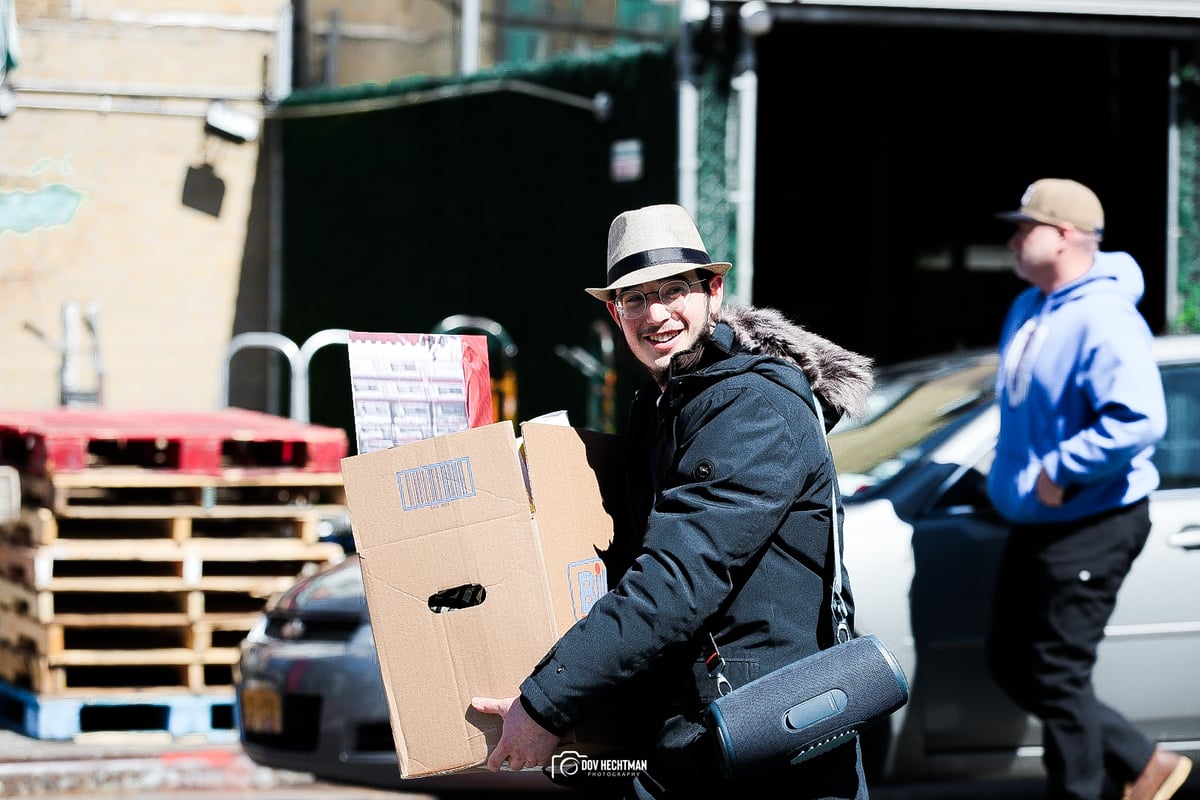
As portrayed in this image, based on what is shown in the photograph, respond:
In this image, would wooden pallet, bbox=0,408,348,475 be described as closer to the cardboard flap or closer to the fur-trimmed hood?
the cardboard flap

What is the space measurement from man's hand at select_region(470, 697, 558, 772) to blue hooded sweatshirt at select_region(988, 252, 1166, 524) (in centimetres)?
218

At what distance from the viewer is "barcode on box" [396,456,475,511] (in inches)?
112

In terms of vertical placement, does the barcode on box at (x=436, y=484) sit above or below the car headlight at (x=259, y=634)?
above

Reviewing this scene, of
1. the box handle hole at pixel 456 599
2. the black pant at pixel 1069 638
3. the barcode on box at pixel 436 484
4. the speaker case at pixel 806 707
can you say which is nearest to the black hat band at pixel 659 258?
the barcode on box at pixel 436 484

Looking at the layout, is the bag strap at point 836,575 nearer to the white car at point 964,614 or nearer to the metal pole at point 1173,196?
the white car at point 964,614

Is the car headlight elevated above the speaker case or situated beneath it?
situated beneath

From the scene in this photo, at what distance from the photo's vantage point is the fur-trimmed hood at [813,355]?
2.95m

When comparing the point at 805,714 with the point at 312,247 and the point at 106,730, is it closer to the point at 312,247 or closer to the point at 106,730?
the point at 106,730

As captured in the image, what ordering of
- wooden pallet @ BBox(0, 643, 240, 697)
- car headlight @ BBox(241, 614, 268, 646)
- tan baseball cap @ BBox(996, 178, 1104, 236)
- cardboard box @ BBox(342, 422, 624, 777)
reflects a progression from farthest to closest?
wooden pallet @ BBox(0, 643, 240, 697)
car headlight @ BBox(241, 614, 268, 646)
tan baseball cap @ BBox(996, 178, 1104, 236)
cardboard box @ BBox(342, 422, 624, 777)

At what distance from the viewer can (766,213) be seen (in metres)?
12.6

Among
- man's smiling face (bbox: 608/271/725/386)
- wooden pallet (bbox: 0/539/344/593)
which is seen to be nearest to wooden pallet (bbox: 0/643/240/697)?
wooden pallet (bbox: 0/539/344/593)

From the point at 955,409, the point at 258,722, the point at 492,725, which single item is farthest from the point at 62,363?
the point at 492,725

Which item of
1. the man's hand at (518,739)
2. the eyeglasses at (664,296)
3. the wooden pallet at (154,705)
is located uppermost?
the eyeglasses at (664,296)

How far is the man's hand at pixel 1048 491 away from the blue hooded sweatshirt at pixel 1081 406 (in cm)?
2
